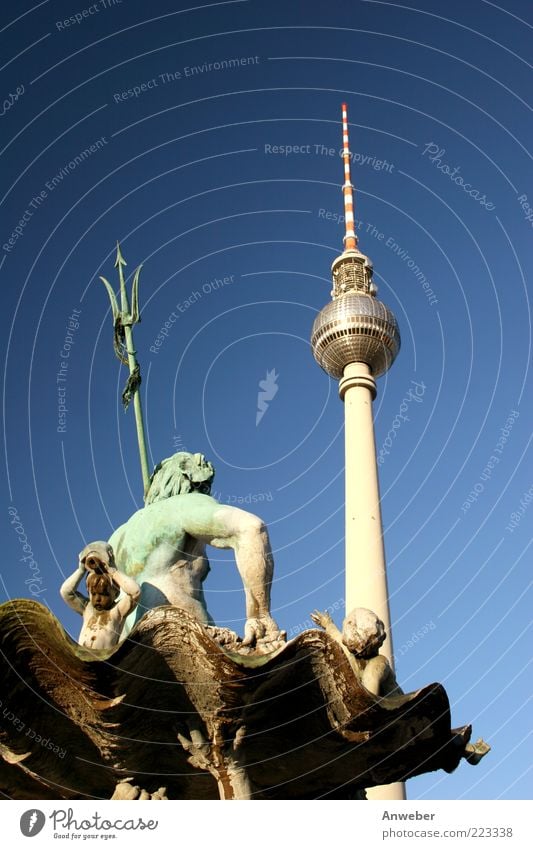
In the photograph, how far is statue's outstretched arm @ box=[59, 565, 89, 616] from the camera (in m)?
9.19

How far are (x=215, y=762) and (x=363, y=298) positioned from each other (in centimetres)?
5416

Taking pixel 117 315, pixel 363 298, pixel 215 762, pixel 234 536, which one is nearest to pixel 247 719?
pixel 215 762

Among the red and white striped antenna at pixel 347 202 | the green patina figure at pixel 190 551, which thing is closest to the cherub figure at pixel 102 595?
the green patina figure at pixel 190 551

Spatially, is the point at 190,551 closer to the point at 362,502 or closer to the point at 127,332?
the point at 127,332

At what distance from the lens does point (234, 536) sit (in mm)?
9805

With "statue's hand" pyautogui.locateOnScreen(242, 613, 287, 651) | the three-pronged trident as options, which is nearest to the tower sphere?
the three-pronged trident

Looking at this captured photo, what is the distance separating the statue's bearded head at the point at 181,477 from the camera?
10953 mm

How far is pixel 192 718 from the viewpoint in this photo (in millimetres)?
9039

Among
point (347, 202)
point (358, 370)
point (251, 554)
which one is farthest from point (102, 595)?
point (347, 202)
